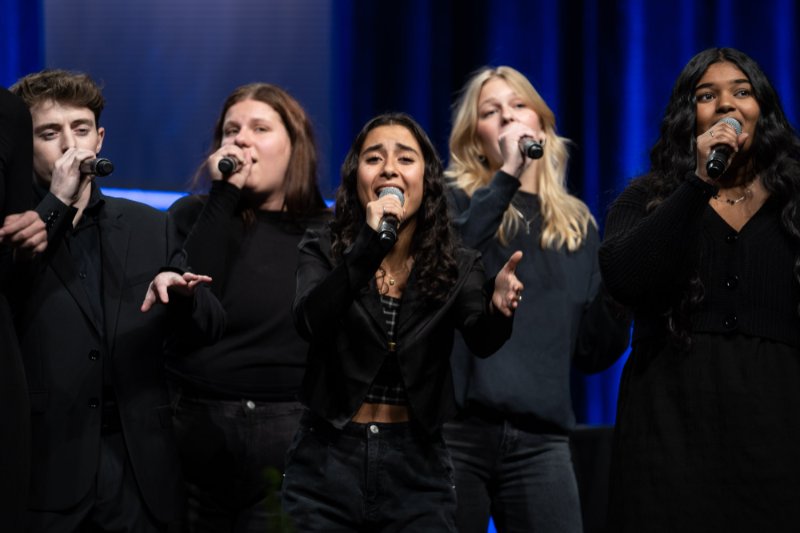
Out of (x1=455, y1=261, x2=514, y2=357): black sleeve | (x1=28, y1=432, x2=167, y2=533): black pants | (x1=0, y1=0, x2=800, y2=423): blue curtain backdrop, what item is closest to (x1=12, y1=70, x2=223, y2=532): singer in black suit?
(x1=28, y1=432, x2=167, y2=533): black pants

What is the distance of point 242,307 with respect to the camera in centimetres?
277

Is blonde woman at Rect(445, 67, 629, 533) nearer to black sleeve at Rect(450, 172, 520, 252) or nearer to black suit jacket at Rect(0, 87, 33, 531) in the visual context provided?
black sleeve at Rect(450, 172, 520, 252)

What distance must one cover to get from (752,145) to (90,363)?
4.49ft

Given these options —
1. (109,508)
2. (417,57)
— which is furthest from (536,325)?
(417,57)

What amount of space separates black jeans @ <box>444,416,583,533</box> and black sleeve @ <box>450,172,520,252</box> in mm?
439

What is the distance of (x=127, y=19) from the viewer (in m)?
4.22

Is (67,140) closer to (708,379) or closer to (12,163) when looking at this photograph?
(12,163)

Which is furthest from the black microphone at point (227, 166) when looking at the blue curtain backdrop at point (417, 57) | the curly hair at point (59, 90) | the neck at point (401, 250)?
the blue curtain backdrop at point (417, 57)

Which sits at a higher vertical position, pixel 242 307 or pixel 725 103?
pixel 725 103

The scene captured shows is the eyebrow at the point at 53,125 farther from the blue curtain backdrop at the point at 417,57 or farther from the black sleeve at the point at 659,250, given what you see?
the blue curtain backdrop at the point at 417,57

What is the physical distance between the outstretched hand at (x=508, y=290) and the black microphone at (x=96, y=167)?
2.72ft

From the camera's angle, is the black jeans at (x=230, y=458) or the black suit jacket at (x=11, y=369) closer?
the black suit jacket at (x=11, y=369)

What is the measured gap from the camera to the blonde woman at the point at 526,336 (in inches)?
106

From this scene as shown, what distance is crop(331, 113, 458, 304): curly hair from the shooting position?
2332 mm
